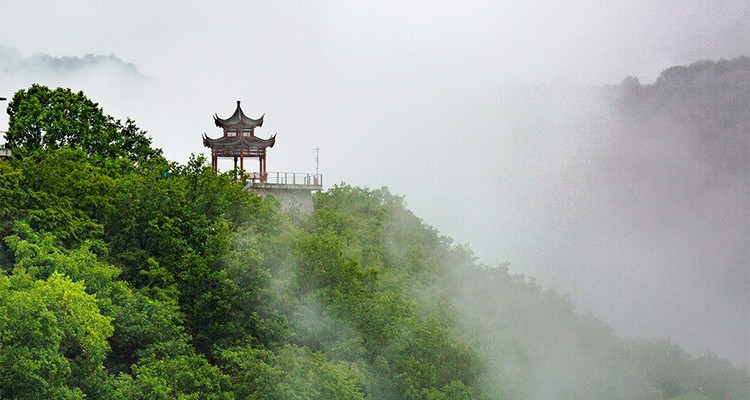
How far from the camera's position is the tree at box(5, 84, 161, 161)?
46.8 meters

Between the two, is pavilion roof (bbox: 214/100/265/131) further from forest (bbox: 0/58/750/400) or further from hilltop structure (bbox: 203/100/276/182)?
forest (bbox: 0/58/750/400)

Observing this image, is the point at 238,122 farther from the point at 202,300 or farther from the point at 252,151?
the point at 202,300

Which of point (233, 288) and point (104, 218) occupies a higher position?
point (104, 218)

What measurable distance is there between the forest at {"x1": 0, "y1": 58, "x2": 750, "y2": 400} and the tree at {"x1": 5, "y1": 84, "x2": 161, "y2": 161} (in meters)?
0.08

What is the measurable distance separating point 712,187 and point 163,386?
47.1 meters

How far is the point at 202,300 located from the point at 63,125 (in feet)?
45.8

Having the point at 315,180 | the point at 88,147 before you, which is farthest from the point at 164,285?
the point at 315,180

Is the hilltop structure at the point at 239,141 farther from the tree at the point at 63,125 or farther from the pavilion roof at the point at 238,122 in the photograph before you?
the tree at the point at 63,125

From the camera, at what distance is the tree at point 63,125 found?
4681 cm

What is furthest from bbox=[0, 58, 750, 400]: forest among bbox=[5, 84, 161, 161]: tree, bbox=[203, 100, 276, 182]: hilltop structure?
bbox=[203, 100, 276, 182]: hilltop structure

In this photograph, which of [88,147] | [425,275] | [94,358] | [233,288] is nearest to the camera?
[94,358]

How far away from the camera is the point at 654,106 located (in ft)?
242

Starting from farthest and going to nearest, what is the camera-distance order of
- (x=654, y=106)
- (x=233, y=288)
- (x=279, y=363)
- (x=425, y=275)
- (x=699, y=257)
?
(x=654, y=106), (x=699, y=257), (x=425, y=275), (x=233, y=288), (x=279, y=363)

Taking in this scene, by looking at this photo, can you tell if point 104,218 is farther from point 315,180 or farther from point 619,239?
point 619,239
